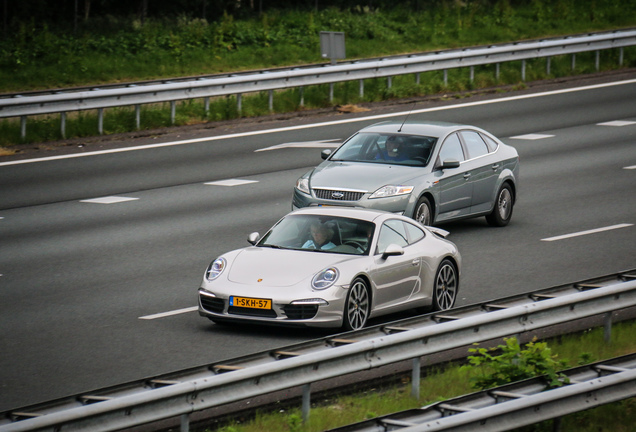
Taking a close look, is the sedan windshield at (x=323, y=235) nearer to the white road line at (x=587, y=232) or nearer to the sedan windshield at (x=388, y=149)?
the sedan windshield at (x=388, y=149)

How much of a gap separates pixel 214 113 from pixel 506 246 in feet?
38.6

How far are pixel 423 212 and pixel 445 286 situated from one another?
3459 millimetres

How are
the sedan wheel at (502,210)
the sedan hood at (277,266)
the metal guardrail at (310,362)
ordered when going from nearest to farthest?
the metal guardrail at (310,362) → the sedan hood at (277,266) → the sedan wheel at (502,210)

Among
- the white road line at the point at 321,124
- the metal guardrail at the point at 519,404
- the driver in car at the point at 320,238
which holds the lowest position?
the white road line at the point at 321,124

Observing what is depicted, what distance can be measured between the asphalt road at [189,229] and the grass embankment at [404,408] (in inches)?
66.4

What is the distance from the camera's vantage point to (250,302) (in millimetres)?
11891

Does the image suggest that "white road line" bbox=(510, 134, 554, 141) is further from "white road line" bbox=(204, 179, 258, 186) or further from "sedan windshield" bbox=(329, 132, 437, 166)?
"sedan windshield" bbox=(329, 132, 437, 166)

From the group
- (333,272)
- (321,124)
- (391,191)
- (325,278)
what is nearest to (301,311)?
(325,278)

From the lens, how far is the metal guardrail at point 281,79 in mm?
24641

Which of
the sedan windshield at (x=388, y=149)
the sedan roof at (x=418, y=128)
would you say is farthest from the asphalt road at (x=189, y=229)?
the sedan roof at (x=418, y=128)

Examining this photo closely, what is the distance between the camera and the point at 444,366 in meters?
11.1

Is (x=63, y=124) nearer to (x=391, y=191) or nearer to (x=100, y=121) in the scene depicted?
(x=100, y=121)

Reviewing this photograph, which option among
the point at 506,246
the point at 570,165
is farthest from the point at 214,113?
the point at 506,246

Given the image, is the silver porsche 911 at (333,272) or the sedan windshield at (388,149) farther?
the sedan windshield at (388,149)
